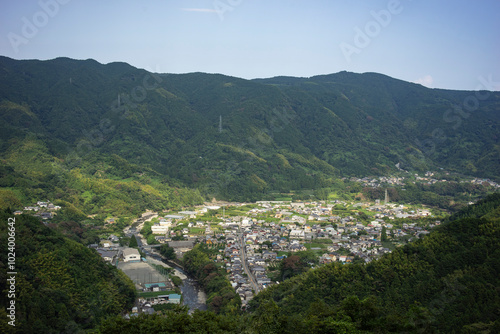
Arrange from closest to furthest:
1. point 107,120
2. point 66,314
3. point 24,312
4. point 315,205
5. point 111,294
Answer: point 24,312 → point 66,314 → point 111,294 → point 315,205 → point 107,120

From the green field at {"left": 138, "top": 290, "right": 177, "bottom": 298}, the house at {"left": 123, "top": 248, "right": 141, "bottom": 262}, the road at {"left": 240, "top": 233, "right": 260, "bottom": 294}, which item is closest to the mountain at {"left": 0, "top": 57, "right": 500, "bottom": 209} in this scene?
the house at {"left": 123, "top": 248, "right": 141, "bottom": 262}

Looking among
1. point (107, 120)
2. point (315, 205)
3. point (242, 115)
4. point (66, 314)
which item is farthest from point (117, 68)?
point (66, 314)

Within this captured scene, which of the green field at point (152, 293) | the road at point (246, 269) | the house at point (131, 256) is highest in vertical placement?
the house at point (131, 256)

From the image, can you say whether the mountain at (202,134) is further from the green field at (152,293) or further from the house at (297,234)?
the house at (297,234)

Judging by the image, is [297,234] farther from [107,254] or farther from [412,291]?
[412,291]

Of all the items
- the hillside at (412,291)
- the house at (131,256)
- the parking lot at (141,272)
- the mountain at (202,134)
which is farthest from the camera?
the mountain at (202,134)

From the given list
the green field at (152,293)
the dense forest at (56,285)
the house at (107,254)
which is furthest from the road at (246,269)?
the house at (107,254)

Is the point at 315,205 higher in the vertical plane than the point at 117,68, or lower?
lower

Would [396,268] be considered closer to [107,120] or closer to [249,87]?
[107,120]

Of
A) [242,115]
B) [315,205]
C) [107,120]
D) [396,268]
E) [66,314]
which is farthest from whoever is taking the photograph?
[242,115]
